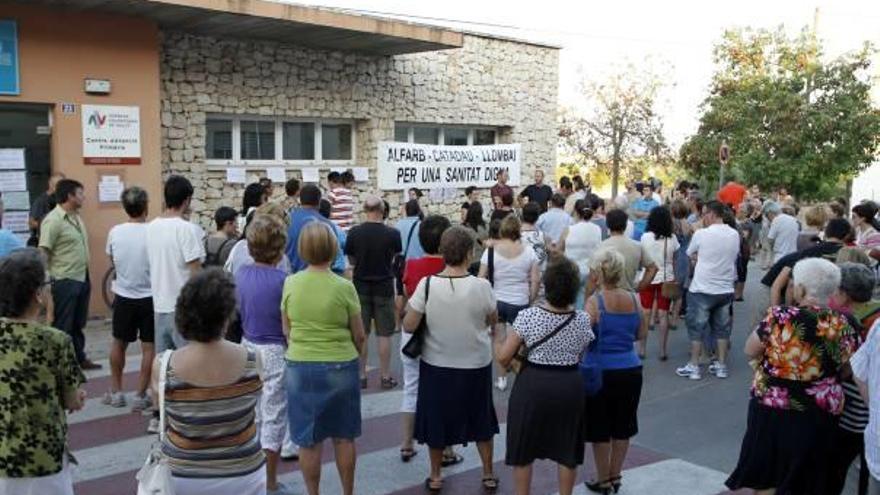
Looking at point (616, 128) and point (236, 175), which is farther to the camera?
point (616, 128)

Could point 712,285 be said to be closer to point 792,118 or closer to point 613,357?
point 613,357

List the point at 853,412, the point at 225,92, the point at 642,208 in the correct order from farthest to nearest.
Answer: the point at 642,208
the point at 225,92
the point at 853,412

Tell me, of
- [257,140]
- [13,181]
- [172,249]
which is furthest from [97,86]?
[172,249]

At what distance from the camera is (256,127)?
12.9m

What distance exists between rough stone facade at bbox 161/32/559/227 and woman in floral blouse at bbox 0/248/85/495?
840cm

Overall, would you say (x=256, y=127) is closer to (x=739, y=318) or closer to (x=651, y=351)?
(x=651, y=351)

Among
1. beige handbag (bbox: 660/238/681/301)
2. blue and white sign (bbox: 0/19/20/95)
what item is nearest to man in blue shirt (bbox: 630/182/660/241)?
beige handbag (bbox: 660/238/681/301)

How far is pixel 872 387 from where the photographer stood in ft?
12.8

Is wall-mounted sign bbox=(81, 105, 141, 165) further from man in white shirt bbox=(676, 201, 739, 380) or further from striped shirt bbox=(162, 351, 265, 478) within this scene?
striped shirt bbox=(162, 351, 265, 478)

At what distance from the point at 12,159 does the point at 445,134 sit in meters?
8.34

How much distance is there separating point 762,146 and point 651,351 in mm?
15133

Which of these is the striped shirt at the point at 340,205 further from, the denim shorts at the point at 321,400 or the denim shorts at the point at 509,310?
the denim shorts at the point at 321,400

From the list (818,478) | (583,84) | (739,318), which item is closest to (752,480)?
(818,478)

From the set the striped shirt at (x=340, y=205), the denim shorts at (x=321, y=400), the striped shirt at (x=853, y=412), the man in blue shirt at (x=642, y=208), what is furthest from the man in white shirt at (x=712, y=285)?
the striped shirt at (x=340, y=205)
